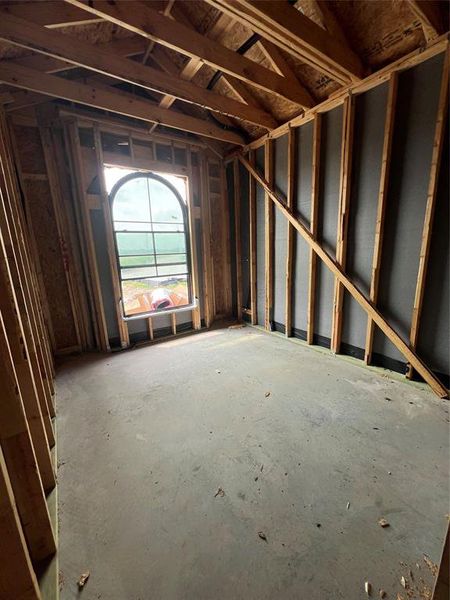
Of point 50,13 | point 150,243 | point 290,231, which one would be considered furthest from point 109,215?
point 290,231

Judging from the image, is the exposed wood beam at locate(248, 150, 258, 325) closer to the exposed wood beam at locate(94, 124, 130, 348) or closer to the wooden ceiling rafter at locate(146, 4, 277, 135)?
the wooden ceiling rafter at locate(146, 4, 277, 135)

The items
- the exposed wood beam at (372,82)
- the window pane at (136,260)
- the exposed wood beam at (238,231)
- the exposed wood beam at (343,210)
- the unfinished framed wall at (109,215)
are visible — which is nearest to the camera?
the exposed wood beam at (372,82)

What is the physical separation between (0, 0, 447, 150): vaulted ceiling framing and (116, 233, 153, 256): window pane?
1451 mm

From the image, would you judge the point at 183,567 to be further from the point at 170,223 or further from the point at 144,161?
the point at 144,161

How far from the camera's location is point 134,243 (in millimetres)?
3473

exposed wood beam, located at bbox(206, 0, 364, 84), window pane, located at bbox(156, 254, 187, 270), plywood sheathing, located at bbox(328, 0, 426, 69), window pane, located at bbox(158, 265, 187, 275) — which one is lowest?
window pane, located at bbox(158, 265, 187, 275)

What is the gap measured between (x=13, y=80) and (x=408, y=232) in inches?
155

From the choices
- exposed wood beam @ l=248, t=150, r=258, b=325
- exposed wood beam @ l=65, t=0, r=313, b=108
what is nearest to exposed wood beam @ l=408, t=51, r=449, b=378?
exposed wood beam @ l=65, t=0, r=313, b=108

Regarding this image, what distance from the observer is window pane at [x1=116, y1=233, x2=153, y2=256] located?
11.1 ft

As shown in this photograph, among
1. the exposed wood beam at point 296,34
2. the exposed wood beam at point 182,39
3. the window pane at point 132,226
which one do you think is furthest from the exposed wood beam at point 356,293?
the window pane at point 132,226

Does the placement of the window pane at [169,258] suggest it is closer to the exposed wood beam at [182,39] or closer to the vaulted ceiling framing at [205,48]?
the vaulted ceiling framing at [205,48]

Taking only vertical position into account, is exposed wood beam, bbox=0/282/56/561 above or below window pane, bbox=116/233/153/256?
below

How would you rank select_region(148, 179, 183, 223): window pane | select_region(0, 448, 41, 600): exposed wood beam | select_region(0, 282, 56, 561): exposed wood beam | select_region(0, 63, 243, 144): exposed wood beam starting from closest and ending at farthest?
1. select_region(0, 448, 41, 600): exposed wood beam
2. select_region(0, 282, 56, 561): exposed wood beam
3. select_region(0, 63, 243, 144): exposed wood beam
4. select_region(148, 179, 183, 223): window pane

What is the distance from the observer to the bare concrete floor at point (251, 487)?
0.96m
